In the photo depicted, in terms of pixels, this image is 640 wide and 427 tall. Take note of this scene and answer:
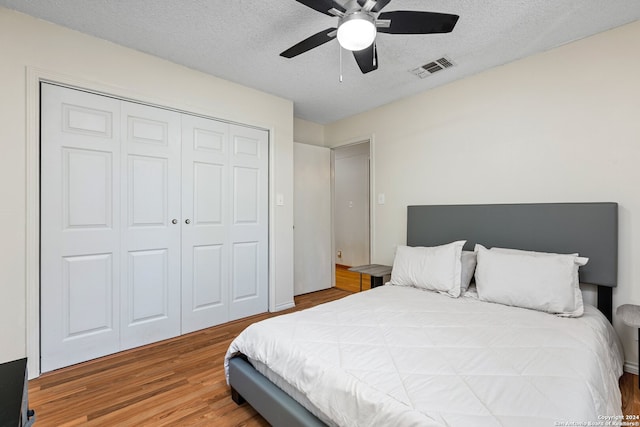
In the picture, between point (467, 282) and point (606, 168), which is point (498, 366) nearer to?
point (467, 282)

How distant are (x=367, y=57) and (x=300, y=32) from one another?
0.58 meters

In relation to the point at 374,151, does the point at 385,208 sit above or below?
below

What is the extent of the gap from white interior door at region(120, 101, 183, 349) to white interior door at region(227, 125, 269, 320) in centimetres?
54

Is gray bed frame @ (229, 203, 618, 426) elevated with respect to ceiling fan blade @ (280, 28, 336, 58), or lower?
lower

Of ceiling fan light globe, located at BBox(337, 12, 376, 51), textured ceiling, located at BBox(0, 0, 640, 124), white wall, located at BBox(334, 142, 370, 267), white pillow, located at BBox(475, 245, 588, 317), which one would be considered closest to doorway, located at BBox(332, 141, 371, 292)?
white wall, located at BBox(334, 142, 370, 267)

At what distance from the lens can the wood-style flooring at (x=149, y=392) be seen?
1.66m

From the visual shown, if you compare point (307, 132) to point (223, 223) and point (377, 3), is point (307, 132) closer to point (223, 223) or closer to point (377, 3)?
point (223, 223)

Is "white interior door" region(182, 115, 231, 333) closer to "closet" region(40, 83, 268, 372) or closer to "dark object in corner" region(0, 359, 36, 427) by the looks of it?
"closet" region(40, 83, 268, 372)

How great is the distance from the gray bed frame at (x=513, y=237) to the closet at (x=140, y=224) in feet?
4.17

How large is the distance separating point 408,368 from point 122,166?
251 cm

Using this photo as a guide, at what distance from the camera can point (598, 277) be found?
2.12 m

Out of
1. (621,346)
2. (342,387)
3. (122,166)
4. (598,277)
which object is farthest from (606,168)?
(122,166)

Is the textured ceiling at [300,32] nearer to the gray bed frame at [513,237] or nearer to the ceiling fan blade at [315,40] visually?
the ceiling fan blade at [315,40]

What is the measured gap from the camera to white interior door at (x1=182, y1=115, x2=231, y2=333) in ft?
9.16
